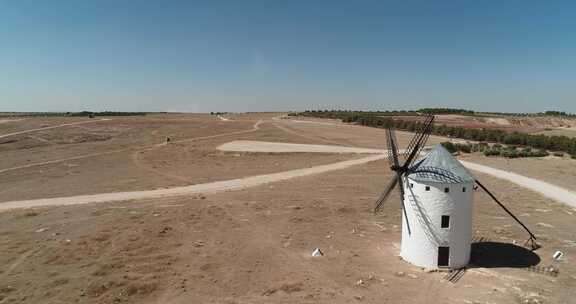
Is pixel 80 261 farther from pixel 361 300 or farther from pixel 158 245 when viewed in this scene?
pixel 361 300

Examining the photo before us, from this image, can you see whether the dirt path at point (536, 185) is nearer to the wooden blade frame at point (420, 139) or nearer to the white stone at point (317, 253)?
the wooden blade frame at point (420, 139)

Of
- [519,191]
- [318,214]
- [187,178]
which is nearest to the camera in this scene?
[318,214]

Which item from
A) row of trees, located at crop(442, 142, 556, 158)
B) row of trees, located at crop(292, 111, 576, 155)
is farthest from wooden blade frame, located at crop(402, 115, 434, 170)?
row of trees, located at crop(442, 142, 556, 158)

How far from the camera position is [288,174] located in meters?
50.4

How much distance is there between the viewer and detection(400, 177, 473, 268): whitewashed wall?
21.8 m

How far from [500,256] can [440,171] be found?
23.4ft

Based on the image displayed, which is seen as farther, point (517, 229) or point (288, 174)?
point (288, 174)

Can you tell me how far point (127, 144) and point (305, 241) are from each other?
63335 mm

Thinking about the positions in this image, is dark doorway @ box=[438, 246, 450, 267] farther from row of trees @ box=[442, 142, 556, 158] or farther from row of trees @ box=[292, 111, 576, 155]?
row of trees @ box=[442, 142, 556, 158]

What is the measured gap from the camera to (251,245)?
26.8 m

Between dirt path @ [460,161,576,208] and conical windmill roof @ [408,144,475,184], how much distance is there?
20.4 meters

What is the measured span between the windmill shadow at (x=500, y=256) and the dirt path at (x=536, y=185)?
14454 mm

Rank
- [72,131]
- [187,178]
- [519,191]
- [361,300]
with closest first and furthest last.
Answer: [361,300] → [519,191] → [187,178] → [72,131]

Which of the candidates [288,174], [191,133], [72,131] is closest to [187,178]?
[288,174]
